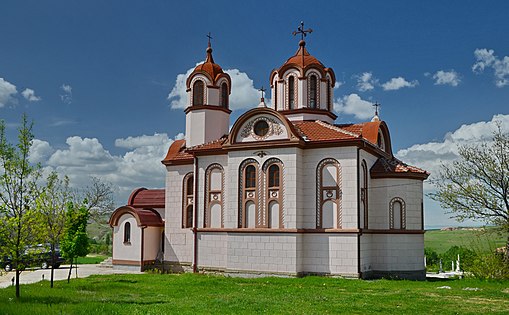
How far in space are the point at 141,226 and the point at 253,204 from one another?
262 inches

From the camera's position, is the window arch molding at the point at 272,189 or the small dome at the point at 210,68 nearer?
the window arch molding at the point at 272,189

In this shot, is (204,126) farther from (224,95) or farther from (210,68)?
(210,68)

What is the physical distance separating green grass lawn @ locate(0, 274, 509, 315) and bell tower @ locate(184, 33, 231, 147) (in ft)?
26.1

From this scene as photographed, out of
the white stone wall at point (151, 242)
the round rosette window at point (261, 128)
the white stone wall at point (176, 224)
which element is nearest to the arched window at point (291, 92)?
the round rosette window at point (261, 128)

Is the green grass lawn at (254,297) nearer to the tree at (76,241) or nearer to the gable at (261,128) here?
the tree at (76,241)

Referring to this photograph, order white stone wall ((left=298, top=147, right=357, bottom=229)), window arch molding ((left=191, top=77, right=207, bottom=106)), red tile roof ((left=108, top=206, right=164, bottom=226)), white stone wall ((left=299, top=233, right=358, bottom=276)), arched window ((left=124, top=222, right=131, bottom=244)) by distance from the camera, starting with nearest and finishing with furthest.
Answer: white stone wall ((left=299, top=233, right=358, bottom=276))
white stone wall ((left=298, top=147, right=357, bottom=229))
red tile roof ((left=108, top=206, right=164, bottom=226))
arched window ((left=124, top=222, right=131, bottom=244))
window arch molding ((left=191, top=77, right=207, bottom=106))

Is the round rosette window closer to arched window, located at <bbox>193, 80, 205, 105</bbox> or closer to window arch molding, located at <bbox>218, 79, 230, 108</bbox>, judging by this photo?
window arch molding, located at <bbox>218, 79, 230, 108</bbox>

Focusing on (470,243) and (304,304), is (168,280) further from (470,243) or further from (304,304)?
(470,243)

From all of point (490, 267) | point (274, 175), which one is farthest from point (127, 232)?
point (490, 267)

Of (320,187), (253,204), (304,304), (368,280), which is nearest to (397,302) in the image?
(304,304)

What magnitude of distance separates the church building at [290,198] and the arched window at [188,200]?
1.9 inches

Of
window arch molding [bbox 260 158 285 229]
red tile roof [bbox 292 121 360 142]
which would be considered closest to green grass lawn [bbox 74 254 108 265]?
window arch molding [bbox 260 158 285 229]

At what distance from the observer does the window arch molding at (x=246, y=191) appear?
72.5 ft

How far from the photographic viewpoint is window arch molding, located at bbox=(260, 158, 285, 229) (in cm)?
2147
